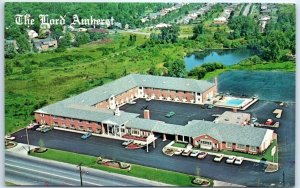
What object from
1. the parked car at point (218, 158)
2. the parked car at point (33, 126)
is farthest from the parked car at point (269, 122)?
the parked car at point (33, 126)

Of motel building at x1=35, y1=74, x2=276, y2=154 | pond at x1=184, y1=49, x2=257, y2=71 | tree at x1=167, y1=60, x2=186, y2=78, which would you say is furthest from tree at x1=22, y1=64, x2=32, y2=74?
pond at x1=184, y1=49, x2=257, y2=71

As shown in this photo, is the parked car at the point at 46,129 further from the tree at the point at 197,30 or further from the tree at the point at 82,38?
the tree at the point at 197,30

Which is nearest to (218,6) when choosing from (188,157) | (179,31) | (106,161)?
(179,31)

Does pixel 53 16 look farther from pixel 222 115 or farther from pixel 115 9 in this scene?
pixel 222 115

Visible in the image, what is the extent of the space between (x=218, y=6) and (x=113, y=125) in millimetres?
1779

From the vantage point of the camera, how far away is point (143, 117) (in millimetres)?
6406

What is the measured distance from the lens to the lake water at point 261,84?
6.21 m

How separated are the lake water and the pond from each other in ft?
0.51

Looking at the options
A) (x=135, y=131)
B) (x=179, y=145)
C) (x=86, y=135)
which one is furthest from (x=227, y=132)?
(x=86, y=135)

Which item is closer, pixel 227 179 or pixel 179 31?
pixel 227 179

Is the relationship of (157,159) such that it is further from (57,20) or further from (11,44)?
(11,44)

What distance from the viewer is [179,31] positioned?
6.45 m

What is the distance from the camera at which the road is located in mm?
6031

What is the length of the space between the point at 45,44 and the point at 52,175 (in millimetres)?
1505
